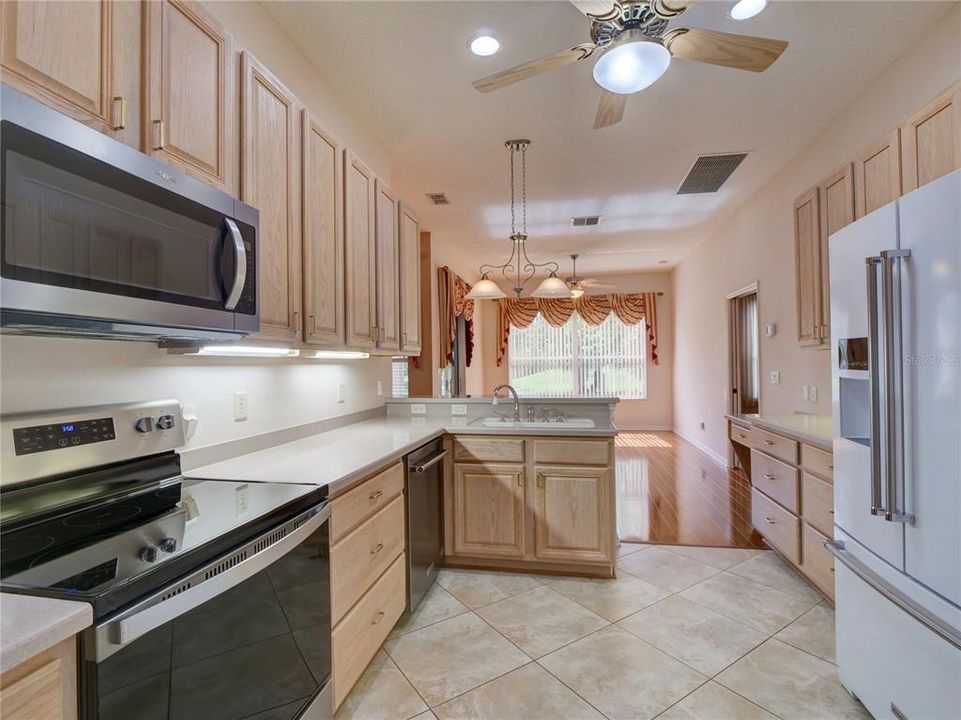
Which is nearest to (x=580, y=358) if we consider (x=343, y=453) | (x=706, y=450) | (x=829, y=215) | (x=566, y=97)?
(x=706, y=450)

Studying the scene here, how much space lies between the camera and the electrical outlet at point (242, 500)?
49.2 inches

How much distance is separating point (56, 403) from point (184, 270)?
1.68 ft

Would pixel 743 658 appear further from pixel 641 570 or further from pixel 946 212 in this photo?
pixel 946 212

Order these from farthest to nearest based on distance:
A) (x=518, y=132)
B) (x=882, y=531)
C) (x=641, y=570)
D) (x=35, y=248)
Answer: (x=518, y=132), (x=641, y=570), (x=882, y=531), (x=35, y=248)

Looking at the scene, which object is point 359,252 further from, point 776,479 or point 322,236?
point 776,479

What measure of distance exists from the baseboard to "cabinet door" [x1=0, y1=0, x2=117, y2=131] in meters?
5.87

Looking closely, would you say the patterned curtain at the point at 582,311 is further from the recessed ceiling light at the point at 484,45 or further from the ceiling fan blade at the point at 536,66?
the ceiling fan blade at the point at 536,66

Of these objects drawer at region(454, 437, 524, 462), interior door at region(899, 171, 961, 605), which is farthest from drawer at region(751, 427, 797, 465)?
→ drawer at region(454, 437, 524, 462)

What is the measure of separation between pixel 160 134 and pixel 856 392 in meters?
2.39

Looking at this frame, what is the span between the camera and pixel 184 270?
1.23m

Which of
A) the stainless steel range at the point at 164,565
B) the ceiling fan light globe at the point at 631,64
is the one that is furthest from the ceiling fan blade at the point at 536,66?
the stainless steel range at the point at 164,565

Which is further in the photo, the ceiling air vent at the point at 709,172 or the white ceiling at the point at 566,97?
the ceiling air vent at the point at 709,172

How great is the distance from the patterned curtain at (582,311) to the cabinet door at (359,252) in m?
5.68

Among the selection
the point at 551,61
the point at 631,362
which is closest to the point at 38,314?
the point at 551,61
